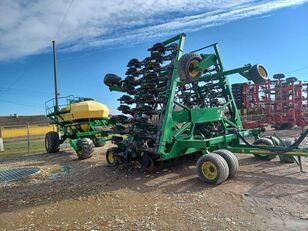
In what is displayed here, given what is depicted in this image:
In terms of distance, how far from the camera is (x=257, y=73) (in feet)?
21.3

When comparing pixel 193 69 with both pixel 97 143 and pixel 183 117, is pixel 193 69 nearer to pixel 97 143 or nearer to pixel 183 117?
pixel 183 117

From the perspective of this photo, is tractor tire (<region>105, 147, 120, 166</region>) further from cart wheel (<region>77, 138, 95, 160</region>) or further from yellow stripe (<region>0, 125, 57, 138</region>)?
yellow stripe (<region>0, 125, 57, 138</region>)

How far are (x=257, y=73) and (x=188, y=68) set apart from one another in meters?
1.54

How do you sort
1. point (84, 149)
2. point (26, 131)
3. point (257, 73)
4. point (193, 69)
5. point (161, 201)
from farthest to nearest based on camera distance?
point (26, 131)
point (84, 149)
point (193, 69)
point (257, 73)
point (161, 201)

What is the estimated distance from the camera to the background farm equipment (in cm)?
1648

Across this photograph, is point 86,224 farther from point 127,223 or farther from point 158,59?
point 158,59

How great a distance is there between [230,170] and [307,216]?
1936 mm

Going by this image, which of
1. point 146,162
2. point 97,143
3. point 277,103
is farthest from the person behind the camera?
point 277,103

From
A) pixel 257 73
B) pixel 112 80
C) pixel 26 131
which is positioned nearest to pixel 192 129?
pixel 257 73

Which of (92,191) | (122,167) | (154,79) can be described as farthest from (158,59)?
(92,191)

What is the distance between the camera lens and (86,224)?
162 inches

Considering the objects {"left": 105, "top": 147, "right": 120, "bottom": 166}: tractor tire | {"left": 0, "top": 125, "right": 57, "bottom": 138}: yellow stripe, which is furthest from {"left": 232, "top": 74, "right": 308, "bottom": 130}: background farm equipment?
{"left": 0, "top": 125, "right": 57, "bottom": 138}: yellow stripe

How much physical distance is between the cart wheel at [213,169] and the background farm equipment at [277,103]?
11.3 metres

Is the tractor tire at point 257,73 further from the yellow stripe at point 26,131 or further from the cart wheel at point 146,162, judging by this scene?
the yellow stripe at point 26,131
